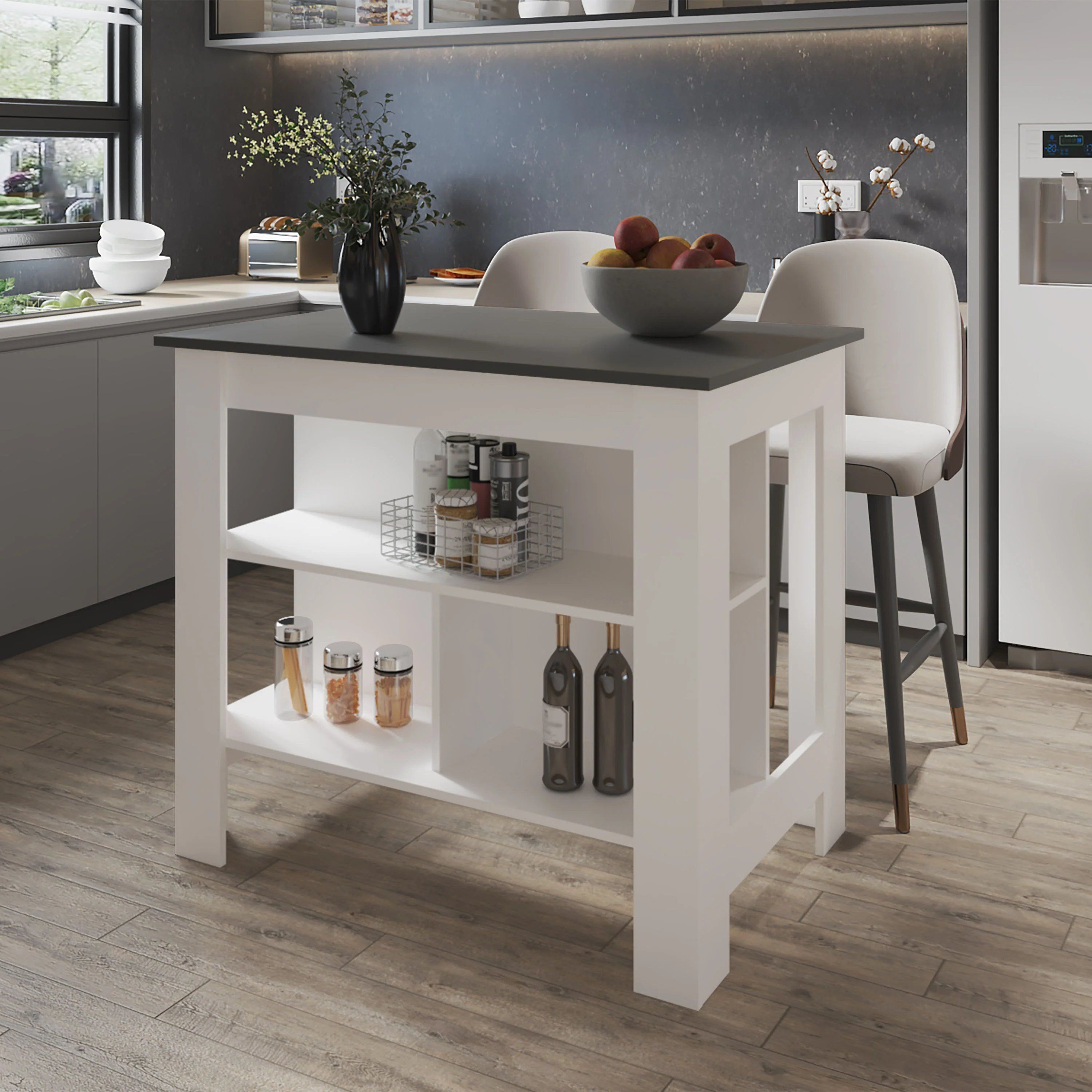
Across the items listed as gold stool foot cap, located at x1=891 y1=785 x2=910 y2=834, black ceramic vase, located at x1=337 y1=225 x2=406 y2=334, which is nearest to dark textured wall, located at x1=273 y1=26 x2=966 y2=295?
gold stool foot cap, located at x1=891 y1=785 x2=910 y2=834

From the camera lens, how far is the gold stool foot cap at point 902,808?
243cm

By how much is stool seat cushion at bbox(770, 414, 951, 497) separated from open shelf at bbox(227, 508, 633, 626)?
0.47 m

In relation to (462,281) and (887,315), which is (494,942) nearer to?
(887,315)

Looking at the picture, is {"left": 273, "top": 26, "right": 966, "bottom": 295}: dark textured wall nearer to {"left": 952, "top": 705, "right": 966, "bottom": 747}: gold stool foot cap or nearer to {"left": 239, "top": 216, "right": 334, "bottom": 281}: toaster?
{"left": 239, "top": 216, "right": 334, "bottom": 281}: toaster

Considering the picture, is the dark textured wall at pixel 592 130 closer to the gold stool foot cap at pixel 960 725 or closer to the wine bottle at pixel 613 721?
the gold stool foot cap at pixel 960 725

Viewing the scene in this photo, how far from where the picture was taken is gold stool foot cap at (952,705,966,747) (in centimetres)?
280

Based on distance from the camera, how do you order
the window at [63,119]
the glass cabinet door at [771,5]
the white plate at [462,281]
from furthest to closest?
the white plate at [462,281], the window at [63,119], the glass cabinet door at [771,5]

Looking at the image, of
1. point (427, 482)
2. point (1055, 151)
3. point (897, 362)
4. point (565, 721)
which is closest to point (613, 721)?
point (565, 721)

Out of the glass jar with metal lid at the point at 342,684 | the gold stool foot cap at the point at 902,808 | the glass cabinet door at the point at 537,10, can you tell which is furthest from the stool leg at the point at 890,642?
the glass cabinet door at the point at 537,10

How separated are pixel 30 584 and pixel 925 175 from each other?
2.58m

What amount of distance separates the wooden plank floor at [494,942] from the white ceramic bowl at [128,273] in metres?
1.49

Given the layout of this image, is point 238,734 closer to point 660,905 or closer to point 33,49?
point 660,905

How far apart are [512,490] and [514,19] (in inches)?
84.8

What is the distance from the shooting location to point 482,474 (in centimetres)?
222
